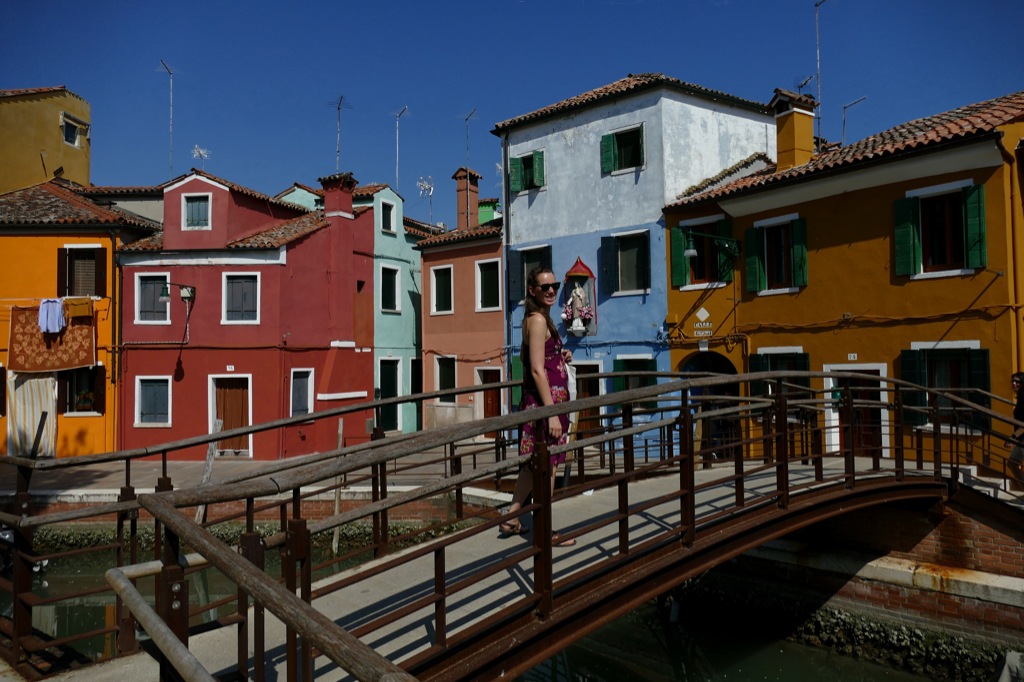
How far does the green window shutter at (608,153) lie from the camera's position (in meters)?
18.6

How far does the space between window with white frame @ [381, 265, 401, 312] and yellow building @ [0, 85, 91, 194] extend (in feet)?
43.4

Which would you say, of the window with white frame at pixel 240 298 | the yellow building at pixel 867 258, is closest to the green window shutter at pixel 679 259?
the yellow building at pixel 867 258

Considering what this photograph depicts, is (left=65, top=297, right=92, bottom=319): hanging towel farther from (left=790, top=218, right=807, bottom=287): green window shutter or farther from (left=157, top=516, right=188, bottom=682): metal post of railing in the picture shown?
(left=157, top=516, right=188, bottom=682): metal post of railing

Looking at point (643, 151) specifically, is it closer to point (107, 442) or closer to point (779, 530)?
point (779, 530)

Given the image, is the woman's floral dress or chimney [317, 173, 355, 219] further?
chimney [317, 173, 355, 219]

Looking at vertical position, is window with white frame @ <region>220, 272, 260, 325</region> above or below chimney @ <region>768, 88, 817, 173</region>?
below

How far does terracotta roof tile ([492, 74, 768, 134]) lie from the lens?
17.7 metres

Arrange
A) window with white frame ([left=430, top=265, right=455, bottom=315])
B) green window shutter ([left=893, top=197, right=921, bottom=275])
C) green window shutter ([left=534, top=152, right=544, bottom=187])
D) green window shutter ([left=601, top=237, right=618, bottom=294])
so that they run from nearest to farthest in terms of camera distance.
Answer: green window shutter ([left=893, top=197, right=921, bottom=275])
green window shutter ([left=601, top=237, right=618, bottom=294])
green window shutter ([left=534, top=152, right=544, bottom=187])
window with white frame ([left=430, top=265, right=455, bottom=315])

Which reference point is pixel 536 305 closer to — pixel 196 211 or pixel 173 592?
pixel 173 592

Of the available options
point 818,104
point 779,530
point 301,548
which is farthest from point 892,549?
point 818,104

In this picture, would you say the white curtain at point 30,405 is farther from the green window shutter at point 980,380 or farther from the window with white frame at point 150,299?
the green window shutter at point 980,380

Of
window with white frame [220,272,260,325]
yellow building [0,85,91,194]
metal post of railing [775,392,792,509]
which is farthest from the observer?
yellow building [0,85,91,194]

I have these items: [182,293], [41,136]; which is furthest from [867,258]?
[41,136]

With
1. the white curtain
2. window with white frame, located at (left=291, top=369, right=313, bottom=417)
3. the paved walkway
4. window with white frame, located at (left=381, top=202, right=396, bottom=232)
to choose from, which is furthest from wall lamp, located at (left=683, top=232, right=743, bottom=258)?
the white curtain
